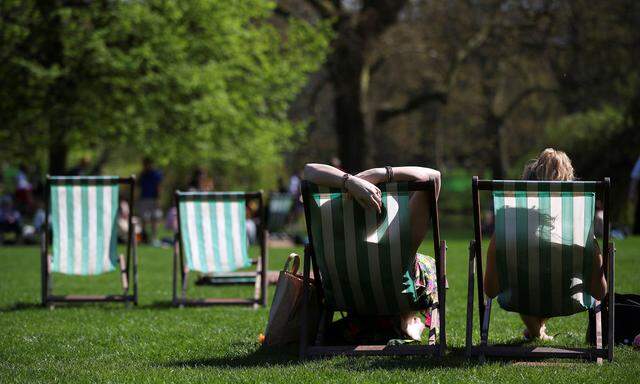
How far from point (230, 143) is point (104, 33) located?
5.78m

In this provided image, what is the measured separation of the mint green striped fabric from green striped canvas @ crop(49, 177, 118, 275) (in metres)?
3.58

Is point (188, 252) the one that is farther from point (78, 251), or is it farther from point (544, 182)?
point (544, 182)

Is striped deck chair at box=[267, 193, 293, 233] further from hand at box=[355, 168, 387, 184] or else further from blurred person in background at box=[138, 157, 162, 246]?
hand at box=[355, 168, 387, 184]

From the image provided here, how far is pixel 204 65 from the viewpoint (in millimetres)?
24078

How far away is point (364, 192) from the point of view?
518 centimetres

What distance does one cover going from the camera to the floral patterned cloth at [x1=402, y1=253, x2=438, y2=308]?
5.46m

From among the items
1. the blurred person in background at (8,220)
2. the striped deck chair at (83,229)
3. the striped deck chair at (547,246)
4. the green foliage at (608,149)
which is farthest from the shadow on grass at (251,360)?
the green foliage at (608,149)

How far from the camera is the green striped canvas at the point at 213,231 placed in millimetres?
8680

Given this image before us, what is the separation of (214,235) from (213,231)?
4 cm

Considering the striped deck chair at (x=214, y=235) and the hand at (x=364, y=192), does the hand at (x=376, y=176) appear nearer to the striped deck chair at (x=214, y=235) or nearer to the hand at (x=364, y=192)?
the hand at (x=364, y=192)

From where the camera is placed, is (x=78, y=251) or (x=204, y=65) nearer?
(x=78, y=251)

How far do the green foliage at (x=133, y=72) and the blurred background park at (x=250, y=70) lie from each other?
4cm

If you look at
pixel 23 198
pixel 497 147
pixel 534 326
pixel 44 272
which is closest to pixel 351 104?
pixel 23 198

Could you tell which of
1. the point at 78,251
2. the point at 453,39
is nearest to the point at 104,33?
the point at 453,39
